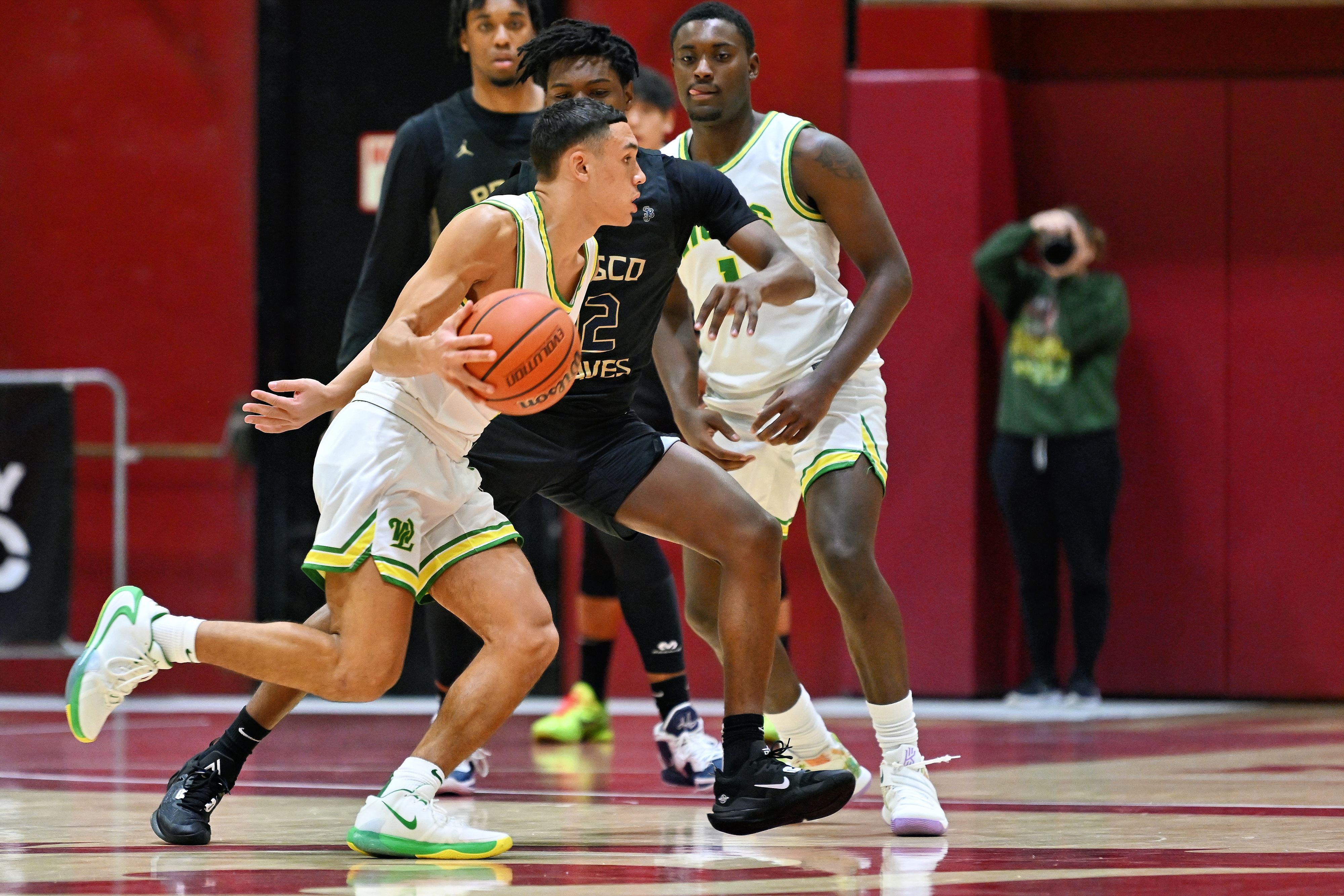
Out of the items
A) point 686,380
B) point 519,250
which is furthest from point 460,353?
point 686,380

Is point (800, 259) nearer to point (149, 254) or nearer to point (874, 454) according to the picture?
point (874, 454)

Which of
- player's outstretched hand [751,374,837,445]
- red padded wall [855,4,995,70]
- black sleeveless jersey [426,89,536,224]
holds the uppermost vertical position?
red padded wall [855,4,995,70]

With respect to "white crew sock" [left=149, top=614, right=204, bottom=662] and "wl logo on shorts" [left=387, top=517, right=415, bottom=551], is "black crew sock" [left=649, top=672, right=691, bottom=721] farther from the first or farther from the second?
"white crew sock" [left=149, top=614, right=204, bottom=662]

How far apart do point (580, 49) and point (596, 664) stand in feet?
8.77

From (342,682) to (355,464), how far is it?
19.2 inches

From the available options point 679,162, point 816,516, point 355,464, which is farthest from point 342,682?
point 679,162

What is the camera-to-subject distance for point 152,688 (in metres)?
8.11

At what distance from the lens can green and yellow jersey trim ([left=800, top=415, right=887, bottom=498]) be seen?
175 inches

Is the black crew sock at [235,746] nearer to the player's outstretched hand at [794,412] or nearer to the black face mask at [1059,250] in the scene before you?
the player's outstretched hand at [794,412]

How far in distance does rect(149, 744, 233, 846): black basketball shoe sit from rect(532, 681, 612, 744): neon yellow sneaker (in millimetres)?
2401

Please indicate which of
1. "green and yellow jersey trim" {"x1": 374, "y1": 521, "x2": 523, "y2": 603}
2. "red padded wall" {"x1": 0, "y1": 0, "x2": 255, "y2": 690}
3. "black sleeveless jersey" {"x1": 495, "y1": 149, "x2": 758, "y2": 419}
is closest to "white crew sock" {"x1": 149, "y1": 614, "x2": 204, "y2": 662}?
"green and yellow jersey trim" {"x1": 374, "y1": 521, "x2": 523, "y2": 603}

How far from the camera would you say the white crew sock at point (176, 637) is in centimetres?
379

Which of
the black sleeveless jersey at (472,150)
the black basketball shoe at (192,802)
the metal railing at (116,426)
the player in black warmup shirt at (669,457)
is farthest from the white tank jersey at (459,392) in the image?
the metal railing at (116,426)

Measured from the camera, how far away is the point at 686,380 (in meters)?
4.59
